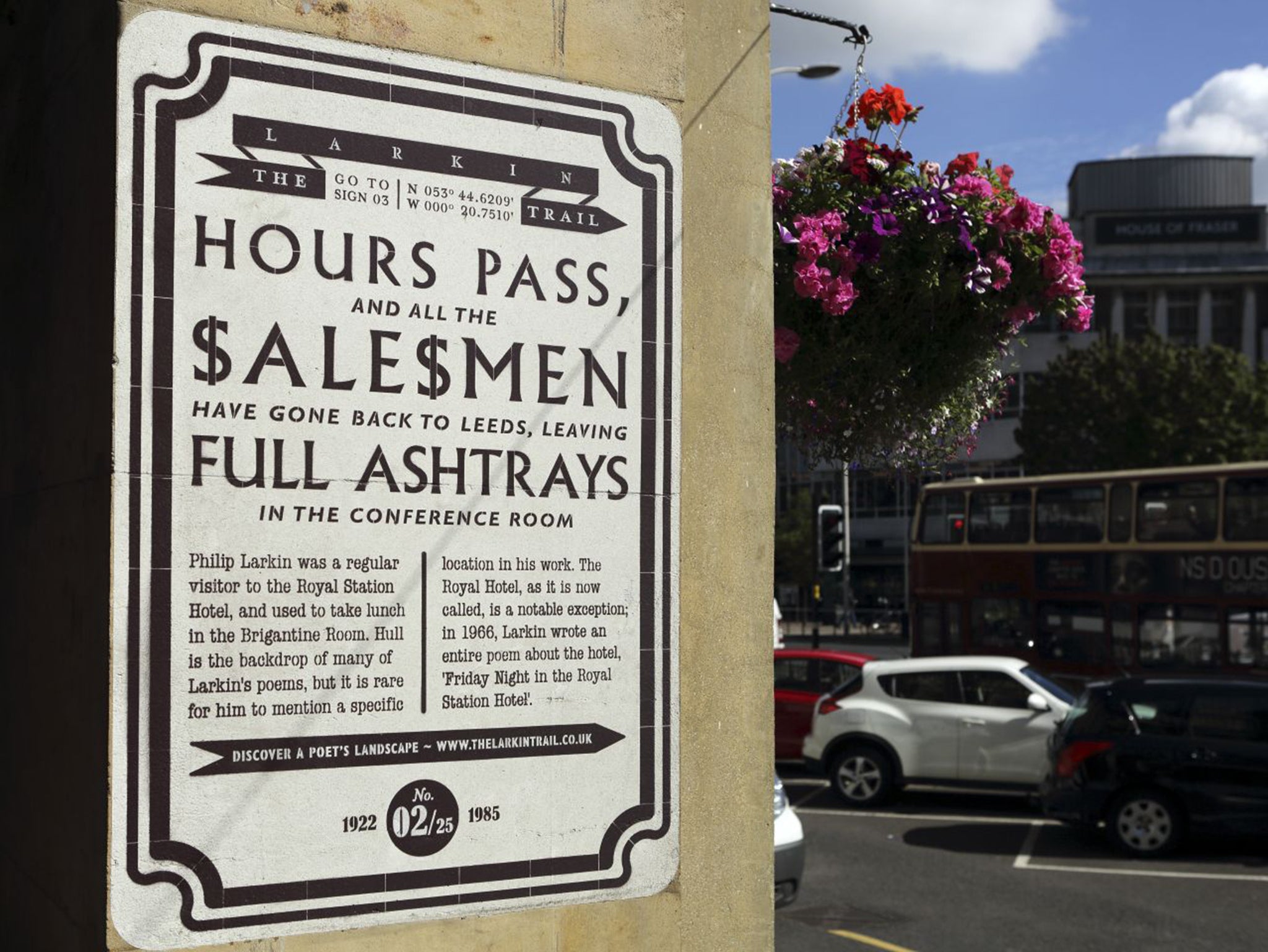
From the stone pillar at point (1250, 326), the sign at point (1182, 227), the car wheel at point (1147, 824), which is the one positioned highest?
the sign at point (1182, 227)

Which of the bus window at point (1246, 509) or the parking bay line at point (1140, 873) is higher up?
the bus window at point (1246, 509)

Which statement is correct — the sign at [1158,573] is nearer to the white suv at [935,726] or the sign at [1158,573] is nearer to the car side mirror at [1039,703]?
the white suv at [935,726]

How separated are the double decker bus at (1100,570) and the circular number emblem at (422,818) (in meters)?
17.5

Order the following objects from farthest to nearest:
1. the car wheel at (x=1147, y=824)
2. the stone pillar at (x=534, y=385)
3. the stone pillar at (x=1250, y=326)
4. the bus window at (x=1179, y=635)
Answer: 1. the stone pillar at (x=1250, y=326)
2. the bus window at (x=1179, y=635)
3. the car wheel at (x=1147, y=824)
4. the stone pillar at (x=534, y=385)

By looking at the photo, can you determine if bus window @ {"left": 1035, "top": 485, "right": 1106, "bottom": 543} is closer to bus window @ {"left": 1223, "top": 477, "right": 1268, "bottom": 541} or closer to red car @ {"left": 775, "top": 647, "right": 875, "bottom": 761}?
bus window @ {"left": 1223, "top": 477, "right": 1268, "bottom": 541}

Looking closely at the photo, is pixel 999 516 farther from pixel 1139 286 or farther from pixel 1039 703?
pixel 1139 286

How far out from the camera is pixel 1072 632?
68.6ft

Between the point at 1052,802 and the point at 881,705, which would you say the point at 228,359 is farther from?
the point at 881,705

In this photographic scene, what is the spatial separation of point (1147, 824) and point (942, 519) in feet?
35.0

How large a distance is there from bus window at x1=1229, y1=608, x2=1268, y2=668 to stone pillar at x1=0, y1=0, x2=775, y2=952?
Answer: 16708mm

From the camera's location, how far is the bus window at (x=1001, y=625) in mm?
21688

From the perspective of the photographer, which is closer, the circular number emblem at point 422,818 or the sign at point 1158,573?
the circular number emblem at point 422,818

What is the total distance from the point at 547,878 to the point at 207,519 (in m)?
1.17

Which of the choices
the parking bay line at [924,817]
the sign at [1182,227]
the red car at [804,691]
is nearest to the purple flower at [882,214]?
the parking bay line at [924,817]
